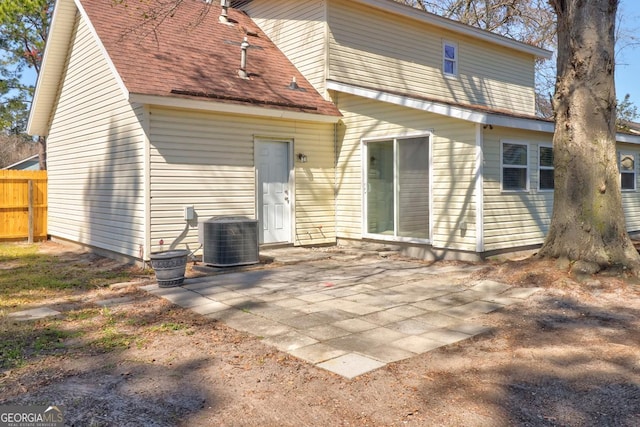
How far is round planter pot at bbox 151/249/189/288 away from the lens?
22.5ft

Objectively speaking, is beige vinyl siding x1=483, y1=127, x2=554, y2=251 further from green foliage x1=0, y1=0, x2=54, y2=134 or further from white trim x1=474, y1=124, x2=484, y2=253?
green foliage x1=0, y1=0, x2=54, y2=134

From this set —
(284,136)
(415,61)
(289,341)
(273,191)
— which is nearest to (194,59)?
(284,136)

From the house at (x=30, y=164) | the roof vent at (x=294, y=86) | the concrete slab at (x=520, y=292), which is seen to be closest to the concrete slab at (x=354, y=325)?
the concrete slab at (x=520, y=292)

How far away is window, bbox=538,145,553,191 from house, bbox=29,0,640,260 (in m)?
0.05

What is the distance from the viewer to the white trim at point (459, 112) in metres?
8.40

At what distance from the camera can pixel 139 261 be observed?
888 cm

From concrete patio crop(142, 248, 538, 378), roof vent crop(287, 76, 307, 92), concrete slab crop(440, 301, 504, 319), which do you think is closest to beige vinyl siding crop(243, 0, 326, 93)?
roof vent crop(287, 76, 307, 92)

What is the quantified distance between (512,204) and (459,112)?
2.28 meters

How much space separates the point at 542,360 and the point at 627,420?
1076mm

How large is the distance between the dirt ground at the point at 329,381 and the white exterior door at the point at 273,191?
199 inches

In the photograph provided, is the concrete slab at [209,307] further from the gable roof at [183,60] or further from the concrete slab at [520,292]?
the gable roof at [183,60]

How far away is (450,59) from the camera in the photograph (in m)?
14.0

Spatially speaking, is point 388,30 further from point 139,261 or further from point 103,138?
point 139,261

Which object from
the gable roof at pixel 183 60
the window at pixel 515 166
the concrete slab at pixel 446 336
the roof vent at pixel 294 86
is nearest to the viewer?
the concrete slab at pixel 446 336
